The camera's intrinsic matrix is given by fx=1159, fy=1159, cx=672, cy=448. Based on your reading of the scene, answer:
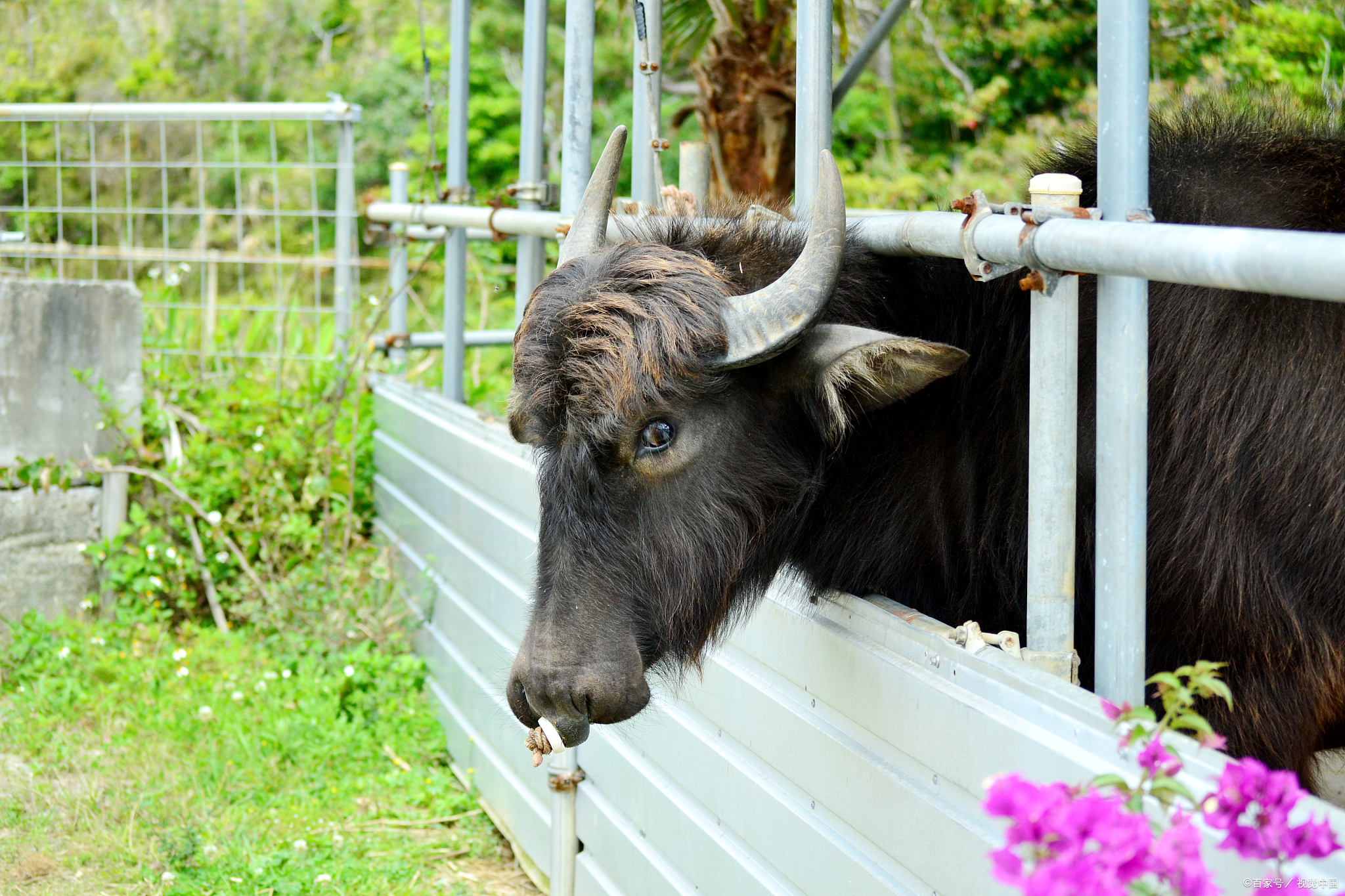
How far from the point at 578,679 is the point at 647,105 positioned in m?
2.01

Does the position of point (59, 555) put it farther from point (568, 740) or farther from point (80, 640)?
point (568, 740)

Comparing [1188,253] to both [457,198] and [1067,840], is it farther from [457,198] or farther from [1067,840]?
[457,198]

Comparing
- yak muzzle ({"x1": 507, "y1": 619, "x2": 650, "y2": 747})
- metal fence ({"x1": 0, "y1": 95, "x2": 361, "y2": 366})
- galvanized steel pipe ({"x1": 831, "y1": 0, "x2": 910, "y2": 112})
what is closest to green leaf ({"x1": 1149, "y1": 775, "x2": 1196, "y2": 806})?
yak muzzle ({"x1": 507, "y1": 619, "x2": 650, "y2": 747})

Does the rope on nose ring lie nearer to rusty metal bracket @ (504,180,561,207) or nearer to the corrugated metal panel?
the corrugated metal panel

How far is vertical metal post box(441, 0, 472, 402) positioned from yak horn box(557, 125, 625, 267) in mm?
2378

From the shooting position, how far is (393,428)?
5.73 meters

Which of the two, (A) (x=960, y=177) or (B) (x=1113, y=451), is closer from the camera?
(B) (x=1113, y=451)

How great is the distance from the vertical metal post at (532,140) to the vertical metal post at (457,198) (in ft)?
2.24

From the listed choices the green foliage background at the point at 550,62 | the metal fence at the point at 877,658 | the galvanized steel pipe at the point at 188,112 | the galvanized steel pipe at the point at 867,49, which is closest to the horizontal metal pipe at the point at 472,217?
the metal fence at the point at 877,658

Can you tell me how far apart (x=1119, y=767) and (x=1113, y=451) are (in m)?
0.44

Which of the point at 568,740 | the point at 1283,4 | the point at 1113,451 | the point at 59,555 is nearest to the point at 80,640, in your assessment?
the point at 59,555

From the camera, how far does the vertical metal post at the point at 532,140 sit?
14.0 ft

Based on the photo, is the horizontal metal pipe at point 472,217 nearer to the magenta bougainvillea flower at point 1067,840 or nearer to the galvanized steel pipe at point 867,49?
the galvanized steel pipe at point 867,49

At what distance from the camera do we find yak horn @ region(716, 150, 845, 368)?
2205 mm
